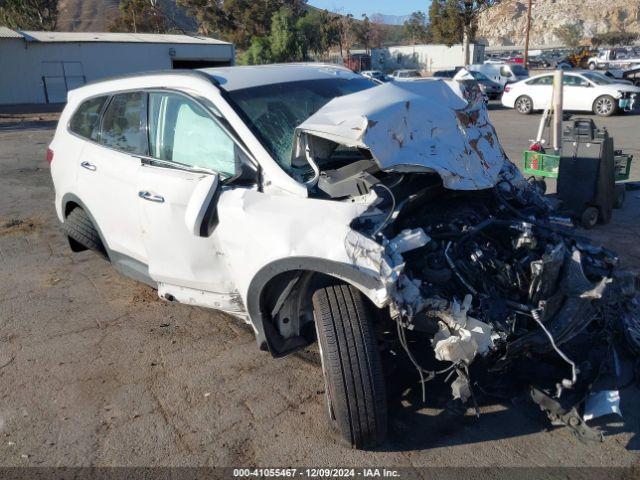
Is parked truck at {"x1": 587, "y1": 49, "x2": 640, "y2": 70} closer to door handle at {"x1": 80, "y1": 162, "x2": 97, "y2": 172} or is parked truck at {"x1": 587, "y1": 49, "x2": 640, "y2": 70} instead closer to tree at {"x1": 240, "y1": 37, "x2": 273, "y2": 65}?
tree at {"x1": 240, "y1": 37, "x2": 273, "y2": 65}

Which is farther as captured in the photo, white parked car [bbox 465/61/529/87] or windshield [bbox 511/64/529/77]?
windshield [bbox 511/64/529/77]

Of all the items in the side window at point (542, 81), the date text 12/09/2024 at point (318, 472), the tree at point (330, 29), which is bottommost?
the date text 12/09/2024 at point (318, 472)

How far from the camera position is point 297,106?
3936mm

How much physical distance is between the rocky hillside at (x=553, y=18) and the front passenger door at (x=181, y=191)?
104 m

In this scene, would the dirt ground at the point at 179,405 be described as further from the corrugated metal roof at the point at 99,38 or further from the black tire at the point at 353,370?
the corrugated metal roof at the point at 99,38

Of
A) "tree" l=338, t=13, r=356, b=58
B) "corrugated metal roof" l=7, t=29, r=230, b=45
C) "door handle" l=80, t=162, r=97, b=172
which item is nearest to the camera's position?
"door handle" l=80, t=162, r=97, b=172

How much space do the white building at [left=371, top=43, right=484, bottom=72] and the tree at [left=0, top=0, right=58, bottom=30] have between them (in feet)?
→ 96.7

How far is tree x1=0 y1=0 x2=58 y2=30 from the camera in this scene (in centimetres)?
4978

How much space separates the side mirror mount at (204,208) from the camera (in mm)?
3350

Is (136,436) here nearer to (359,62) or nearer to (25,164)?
(25,164)

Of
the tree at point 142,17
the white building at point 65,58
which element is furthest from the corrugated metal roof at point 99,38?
the tree at point 142,17

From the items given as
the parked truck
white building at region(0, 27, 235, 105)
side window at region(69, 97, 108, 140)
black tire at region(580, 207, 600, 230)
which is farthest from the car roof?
the parked truck

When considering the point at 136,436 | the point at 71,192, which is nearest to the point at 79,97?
the point at 71,192

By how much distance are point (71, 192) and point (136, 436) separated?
8.03 ft
